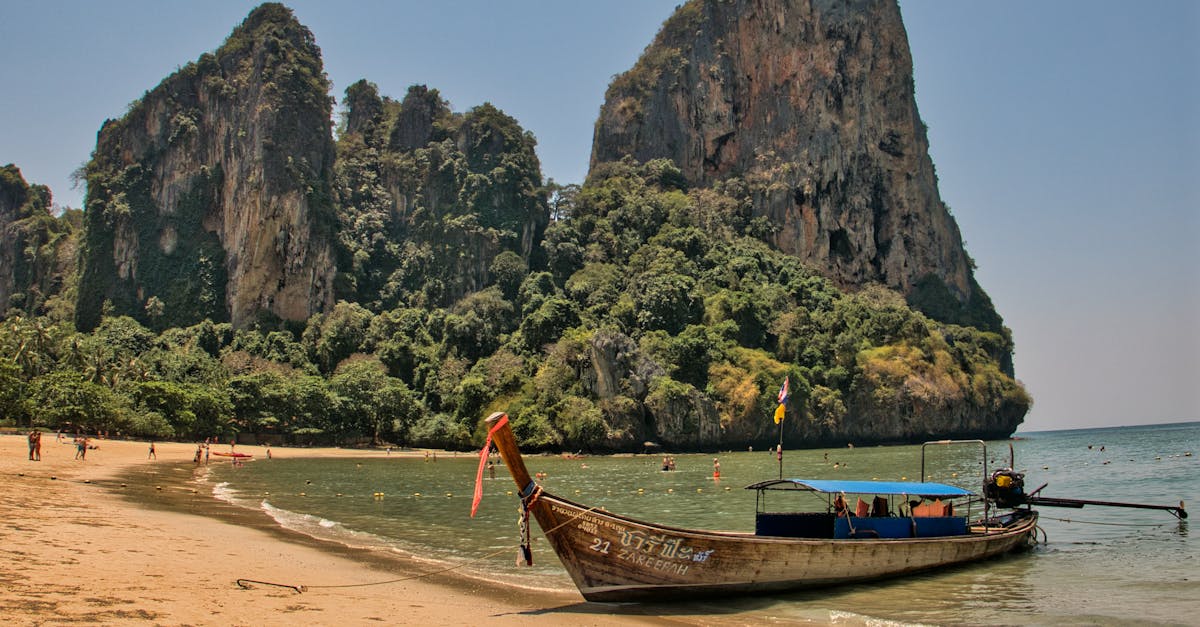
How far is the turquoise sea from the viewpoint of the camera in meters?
13.5

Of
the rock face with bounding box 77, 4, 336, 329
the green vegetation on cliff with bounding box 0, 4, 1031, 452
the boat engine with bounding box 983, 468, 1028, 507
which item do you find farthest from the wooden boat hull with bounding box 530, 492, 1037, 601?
the rock face with bounding box 77, 4, 336, 329

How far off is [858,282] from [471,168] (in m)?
48.3

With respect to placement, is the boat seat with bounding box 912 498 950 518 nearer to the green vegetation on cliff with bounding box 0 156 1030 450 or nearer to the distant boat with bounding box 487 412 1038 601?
the distant boat with bounding box 487 412 1038 601

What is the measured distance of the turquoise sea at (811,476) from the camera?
1351cm

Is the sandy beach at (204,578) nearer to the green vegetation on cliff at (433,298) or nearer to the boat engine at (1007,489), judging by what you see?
the boat engine at (1007,489)

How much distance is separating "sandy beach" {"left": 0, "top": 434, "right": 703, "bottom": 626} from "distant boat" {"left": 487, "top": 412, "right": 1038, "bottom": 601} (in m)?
0.61

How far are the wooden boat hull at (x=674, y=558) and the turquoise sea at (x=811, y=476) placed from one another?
0.35 metres

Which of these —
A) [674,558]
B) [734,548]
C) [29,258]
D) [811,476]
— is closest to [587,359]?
[811,476]

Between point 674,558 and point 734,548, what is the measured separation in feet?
3.45

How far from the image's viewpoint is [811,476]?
39375mm

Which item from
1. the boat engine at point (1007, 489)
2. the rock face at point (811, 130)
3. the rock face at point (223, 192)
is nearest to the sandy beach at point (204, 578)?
the boat engine at point (1007, 489)

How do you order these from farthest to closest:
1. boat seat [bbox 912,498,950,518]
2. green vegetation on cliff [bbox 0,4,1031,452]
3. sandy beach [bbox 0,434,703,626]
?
green vegetation on cliff [bbox 0,4,1031,452], boat seat [bbox 912,498,950,518], sandy beach [bbox 0,434,703,626]

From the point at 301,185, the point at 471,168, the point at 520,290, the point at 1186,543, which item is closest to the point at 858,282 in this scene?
the point at 520,290

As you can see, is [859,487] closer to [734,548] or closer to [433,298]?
[734,548]
